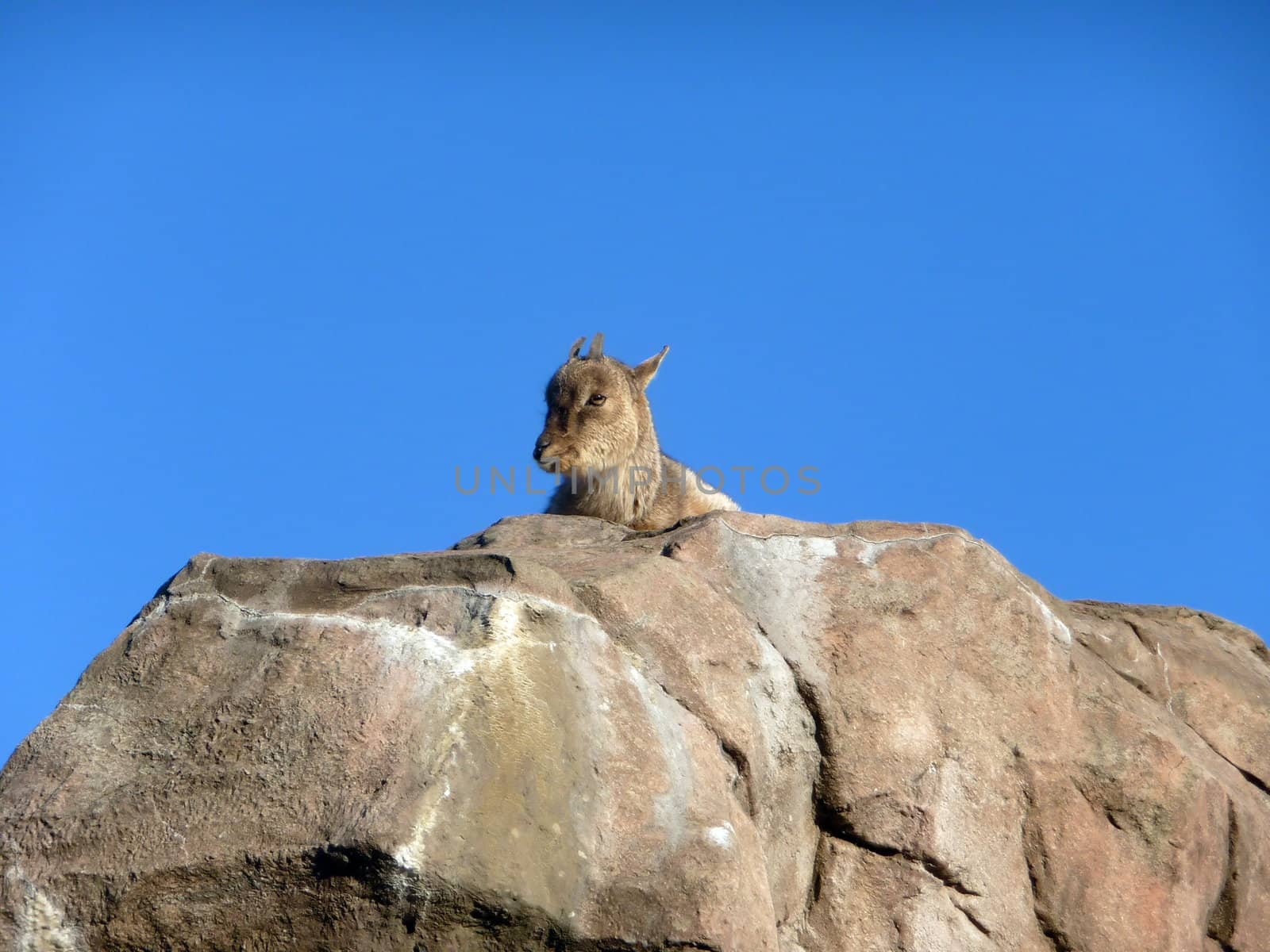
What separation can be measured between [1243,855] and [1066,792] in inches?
51.8

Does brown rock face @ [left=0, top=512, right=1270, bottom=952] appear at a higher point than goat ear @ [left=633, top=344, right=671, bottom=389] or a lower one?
lower

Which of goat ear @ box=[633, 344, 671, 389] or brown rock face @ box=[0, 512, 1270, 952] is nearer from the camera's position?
brown rock face @ box=[0, 512, 1270, 952]

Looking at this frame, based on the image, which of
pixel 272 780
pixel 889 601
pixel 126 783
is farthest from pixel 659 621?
pixel 126 783

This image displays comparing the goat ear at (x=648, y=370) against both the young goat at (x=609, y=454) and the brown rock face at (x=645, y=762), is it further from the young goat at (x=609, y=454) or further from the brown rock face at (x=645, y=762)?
the brown rock face at (x=645, y=762)

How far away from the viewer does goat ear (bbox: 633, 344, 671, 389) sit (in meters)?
11.2

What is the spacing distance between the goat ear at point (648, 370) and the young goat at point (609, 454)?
0.01m

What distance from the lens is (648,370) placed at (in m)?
11.2

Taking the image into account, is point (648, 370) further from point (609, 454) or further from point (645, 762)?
point (645, 762)

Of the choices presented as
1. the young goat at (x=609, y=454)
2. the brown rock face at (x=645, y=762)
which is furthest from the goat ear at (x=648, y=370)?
the brown rock face at (x=645, y=762)

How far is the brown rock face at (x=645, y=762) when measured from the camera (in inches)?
187

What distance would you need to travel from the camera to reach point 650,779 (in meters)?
5.31

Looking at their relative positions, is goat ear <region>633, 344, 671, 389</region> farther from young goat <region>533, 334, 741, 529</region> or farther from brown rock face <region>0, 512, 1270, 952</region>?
brown rock face <region>0, 512, 1270, 952</region>

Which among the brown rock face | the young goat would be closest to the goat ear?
the young goat

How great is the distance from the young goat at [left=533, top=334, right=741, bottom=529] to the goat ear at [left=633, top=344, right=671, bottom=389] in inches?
0.5
